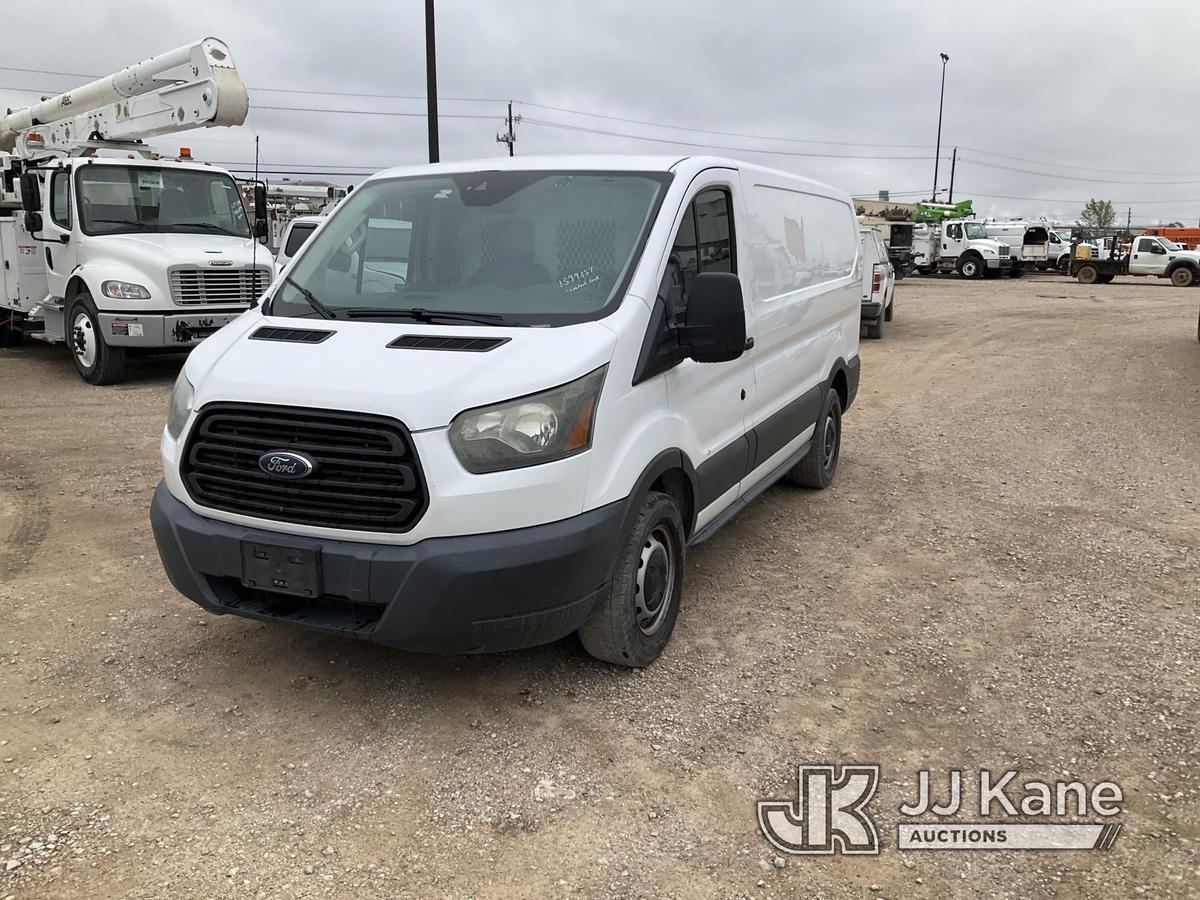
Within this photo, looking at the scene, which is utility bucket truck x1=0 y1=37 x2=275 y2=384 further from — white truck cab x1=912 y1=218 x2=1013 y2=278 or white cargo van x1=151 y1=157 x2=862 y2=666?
white truck cab x1=912 y1=218 x2=1013 y2=278

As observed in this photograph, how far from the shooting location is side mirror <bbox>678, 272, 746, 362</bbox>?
12.7ft

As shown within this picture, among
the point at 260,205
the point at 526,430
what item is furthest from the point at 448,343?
the point at 260,205

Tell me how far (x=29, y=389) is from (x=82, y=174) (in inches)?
100

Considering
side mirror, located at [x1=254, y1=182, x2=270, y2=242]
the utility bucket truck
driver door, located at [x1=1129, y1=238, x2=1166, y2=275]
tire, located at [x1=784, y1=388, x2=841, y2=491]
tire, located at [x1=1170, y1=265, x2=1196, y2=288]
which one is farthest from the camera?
driver door, located at [x1=1129, y1=238, x2=1166, y2=275]

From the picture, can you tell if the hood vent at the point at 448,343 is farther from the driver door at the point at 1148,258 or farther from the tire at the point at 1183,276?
the driver door at the point at 1148,258

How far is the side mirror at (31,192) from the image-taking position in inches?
441

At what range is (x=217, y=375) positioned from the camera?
11.8 feet

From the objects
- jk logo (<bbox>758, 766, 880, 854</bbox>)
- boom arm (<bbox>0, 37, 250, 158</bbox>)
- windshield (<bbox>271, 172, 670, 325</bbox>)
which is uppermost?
boom arm (<bbox>0, 37, 250, 158</bbox>)

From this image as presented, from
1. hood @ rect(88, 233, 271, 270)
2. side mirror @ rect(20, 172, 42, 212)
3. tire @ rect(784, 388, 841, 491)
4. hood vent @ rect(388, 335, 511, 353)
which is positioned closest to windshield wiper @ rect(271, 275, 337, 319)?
hood vent @ rect(388, 335, 511, 353)

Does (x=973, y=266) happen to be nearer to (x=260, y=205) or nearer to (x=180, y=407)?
(x=260, y=205)

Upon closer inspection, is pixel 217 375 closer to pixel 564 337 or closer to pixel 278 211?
pixel 564 337

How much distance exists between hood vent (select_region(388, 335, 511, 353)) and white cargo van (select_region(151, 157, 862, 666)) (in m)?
0.01

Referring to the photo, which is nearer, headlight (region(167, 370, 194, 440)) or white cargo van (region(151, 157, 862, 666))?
white cargo van (region(151, 157, 862, 666))

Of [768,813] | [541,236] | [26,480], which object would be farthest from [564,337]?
[26,480]
